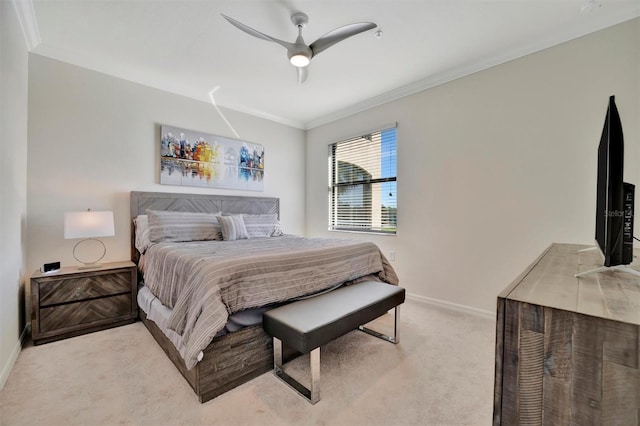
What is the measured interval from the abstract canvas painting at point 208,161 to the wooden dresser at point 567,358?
3.67 m

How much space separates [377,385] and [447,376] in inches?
19.8

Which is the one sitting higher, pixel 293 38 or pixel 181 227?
pixel 293 38

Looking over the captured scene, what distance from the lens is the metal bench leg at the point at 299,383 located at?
158 centimetres

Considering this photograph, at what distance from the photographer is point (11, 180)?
77.1 inches

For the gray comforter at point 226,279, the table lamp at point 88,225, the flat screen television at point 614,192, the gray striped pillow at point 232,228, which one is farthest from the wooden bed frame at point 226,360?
the flat screen television at point 614,192

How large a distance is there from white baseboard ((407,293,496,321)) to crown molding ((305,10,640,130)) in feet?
8.38

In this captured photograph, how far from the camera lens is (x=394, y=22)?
90.2 inches

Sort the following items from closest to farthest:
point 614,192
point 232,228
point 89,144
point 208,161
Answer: point 614,192 < point 89,144 < point 232,228 < point 208,161

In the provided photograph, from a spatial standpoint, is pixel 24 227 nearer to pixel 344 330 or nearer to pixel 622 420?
pixel 344 330

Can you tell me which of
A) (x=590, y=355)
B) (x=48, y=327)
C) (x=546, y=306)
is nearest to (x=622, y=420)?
(x=590, y=355)

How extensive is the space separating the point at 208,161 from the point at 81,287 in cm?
197

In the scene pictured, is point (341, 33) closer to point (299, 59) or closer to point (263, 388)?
point (299, 59)

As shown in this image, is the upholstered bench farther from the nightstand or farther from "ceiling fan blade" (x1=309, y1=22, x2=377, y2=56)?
"ceiling fan blade" (x1=309, y1=22, x2=377, y2=56)

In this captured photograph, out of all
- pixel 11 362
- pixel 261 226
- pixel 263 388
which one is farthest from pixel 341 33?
pixel 11 362
